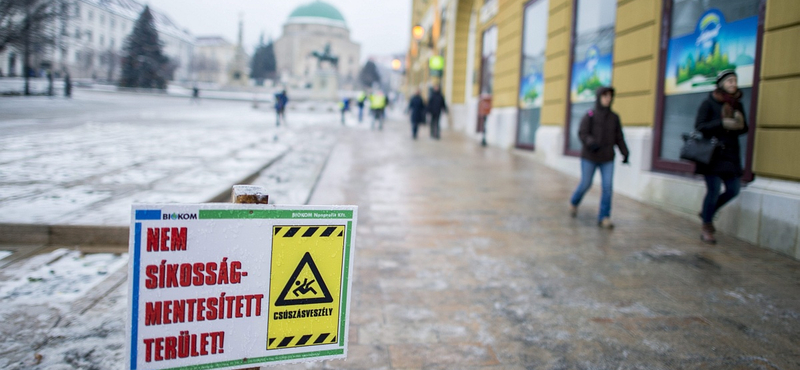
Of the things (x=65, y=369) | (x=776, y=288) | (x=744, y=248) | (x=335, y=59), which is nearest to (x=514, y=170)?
(x=744, y=248)

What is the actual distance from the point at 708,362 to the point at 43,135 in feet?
46.2

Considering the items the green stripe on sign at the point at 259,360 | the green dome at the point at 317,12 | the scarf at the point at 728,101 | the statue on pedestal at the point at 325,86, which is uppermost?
the green dome at the point at 317,12

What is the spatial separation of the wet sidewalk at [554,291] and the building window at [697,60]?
1.05m

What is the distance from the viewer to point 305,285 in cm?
207

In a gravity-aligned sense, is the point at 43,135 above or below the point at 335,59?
below

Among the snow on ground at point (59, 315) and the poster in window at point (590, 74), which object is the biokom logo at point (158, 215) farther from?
the poster in window at point (590, 74)

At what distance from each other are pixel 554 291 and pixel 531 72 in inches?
421

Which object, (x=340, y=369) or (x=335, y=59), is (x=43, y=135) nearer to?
(x=340, y=369)

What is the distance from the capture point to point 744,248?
5973 millimetres

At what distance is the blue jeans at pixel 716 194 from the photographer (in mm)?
5898

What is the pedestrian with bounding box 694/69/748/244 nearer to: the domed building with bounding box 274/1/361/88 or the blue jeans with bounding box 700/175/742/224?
the blue jeans with bounding box 700/175/742/224

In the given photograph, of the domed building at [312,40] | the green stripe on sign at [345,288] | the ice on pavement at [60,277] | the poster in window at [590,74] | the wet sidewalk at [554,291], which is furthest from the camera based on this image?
the domed building at [312,40]

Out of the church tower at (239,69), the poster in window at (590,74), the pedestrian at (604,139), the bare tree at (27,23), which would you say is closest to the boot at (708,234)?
the pedestrian at (604,139)

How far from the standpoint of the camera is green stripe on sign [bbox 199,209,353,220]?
1.91m
